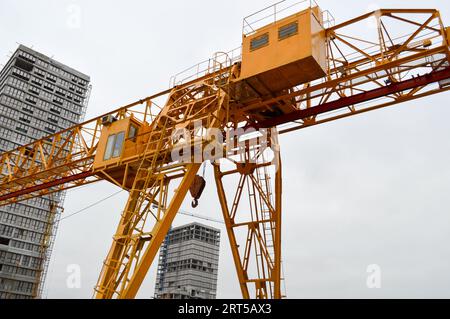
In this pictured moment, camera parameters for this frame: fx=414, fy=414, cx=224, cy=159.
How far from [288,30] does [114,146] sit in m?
9.00

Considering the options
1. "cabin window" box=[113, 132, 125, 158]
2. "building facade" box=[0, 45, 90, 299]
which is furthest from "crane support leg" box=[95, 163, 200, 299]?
"building facade" box=[0, 45, 90, 299]

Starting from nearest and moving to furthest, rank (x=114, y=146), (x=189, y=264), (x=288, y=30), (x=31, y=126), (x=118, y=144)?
(x=288, y=30) → (x=118, y=144) → (x=114, y=146) → (x=189, y=264) → (x=31, y=126)

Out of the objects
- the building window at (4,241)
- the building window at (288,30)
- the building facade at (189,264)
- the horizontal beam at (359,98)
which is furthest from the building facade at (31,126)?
the building window at (288,30)

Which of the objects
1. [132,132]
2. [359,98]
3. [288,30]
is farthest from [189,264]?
[288,30]

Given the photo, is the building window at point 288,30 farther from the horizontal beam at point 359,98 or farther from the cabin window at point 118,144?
the cabin window at point 118,144

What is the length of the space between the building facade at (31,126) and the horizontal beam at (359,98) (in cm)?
4040

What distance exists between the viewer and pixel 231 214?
55.1 ft

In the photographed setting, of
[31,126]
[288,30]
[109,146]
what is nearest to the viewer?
[288,30]

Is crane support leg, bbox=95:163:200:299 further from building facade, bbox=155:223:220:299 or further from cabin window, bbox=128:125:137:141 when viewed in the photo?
building facade, bbox=155:223:220:299

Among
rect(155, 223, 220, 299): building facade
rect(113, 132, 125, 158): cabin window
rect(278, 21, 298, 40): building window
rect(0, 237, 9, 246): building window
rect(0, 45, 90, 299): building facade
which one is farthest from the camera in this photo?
rect(155, 223, 220, 299): building facade

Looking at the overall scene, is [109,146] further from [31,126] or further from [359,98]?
[31,126]

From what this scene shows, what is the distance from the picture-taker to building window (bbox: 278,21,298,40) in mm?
13039

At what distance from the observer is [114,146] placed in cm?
1789

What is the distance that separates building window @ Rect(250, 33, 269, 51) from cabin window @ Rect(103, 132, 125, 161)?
7.06m
